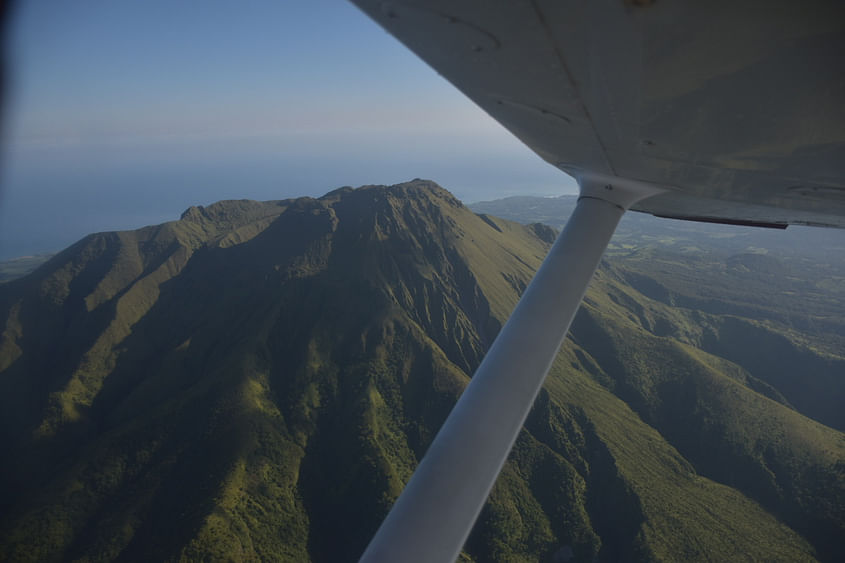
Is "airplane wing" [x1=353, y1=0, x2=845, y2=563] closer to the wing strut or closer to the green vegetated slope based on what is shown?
the wing strut

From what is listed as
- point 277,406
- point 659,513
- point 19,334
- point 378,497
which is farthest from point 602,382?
point 19,334

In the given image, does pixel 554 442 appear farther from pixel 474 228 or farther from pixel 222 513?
pixel 474 228

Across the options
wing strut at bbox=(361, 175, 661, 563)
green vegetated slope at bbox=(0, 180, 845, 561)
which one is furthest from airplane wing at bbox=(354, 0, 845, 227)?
green vegetated slope at bbox=(0, 180, 845, 561)

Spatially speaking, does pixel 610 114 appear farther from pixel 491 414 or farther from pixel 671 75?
pixel 491 414

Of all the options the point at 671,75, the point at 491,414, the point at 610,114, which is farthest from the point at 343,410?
the point at 671,75

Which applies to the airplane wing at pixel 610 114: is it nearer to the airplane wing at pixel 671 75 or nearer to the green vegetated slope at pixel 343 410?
the airplane wing at pixel 671 75

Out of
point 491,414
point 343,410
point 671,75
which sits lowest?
point 343,410
